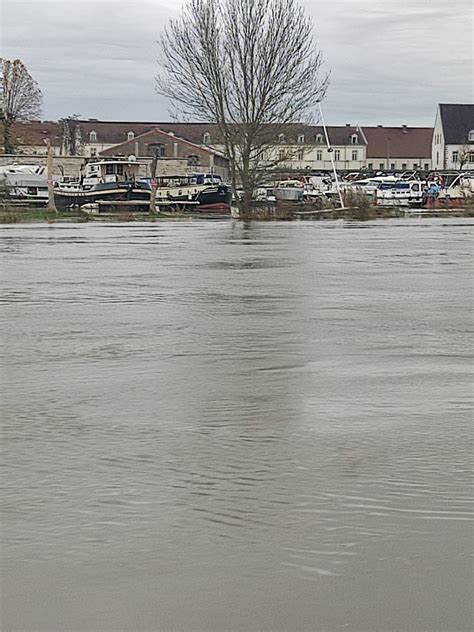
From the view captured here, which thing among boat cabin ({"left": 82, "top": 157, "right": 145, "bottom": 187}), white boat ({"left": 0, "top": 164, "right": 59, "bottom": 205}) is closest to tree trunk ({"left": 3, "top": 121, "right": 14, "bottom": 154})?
white boat ({"left": 0, "top": 164, "right": 59, "bottom": 205})

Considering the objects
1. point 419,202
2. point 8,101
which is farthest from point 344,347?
point 8,101

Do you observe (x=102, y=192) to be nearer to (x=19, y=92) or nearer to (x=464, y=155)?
(x=19, y=92)

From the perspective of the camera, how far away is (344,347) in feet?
27.0

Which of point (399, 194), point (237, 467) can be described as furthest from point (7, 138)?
point (237, 467)

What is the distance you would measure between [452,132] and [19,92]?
57.8 metres

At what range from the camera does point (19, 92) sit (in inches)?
3994

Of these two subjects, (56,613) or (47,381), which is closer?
(56,613)

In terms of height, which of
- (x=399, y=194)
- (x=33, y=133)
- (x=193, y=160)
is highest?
(x=33, y=133)

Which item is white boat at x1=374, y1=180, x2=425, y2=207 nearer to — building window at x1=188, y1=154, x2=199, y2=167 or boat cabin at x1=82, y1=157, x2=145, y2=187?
boat cabin at x1=82, y1=157, x2=145, y2=187

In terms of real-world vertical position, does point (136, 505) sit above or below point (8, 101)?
below

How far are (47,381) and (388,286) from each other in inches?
288

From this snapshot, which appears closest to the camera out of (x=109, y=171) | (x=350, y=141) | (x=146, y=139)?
(x=109, y=171)

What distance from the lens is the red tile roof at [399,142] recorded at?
143875 mm

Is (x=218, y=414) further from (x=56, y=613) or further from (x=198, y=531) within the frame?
(x=56, y=613)
